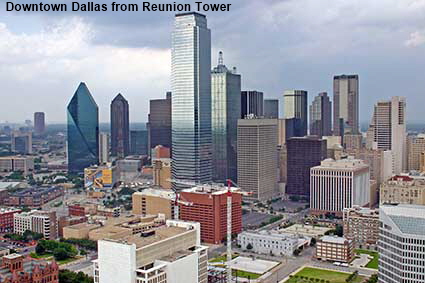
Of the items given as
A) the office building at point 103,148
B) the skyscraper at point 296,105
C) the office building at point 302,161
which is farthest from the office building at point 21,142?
the office building at point 302,161

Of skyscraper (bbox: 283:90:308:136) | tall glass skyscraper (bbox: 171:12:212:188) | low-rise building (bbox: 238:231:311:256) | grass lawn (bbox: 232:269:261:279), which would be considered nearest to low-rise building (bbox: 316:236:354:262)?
low-rise building (bbox: 238:231:311:256)

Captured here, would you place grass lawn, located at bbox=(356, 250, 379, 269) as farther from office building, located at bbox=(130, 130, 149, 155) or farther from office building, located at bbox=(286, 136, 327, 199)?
office building, located at bbox=(130, 130, 149, 155)

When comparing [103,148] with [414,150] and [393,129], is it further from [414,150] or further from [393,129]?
[414,150]

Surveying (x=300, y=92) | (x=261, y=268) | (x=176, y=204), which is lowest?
(x=261, y=268)

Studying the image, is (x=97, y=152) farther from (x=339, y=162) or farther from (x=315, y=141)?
(x=339, y=162)

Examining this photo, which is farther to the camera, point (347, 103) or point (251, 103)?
point (347, 103)

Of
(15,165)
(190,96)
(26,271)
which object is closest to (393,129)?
(190,96)

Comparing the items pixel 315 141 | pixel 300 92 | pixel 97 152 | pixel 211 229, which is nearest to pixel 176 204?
pixel 211 229
